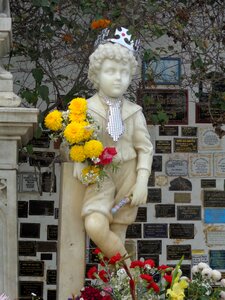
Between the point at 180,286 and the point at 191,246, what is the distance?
4.58 m

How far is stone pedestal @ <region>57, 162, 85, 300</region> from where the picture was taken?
393 inches

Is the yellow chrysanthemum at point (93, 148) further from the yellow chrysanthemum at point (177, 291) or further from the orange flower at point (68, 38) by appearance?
the orange flower at point (68, 38)

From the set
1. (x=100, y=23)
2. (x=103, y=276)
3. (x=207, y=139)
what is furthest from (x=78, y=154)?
(x=207, y=139)

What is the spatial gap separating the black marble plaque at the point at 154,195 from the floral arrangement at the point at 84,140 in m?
3.64

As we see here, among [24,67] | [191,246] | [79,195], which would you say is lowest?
[191,246]

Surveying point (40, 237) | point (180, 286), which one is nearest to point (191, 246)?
point (40, 237)

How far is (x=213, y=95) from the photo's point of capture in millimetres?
12531

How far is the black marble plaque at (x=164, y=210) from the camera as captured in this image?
533 inches

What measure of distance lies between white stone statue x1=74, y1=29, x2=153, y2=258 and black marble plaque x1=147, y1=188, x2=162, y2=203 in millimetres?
3386

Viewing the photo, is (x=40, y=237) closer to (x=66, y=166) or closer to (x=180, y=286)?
(x=66, y=166)

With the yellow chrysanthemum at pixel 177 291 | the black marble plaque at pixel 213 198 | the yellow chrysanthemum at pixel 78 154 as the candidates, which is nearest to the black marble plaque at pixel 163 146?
the black marble plaque at pixel 213 198

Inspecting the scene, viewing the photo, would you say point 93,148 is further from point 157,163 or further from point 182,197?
point 182,197

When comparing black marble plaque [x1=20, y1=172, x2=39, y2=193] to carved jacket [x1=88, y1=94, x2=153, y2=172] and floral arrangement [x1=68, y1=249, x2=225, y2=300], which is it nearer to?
carved jacket [x1=88, y1=94, x2=153, y2=172]

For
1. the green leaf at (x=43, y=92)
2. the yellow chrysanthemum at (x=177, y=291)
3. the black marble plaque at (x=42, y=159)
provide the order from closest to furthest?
the yellow chrysanthemum at (x=177, y=291) < the green leaf at (x=43, y=92) < the black marble plaque at (x=42, y=159)
